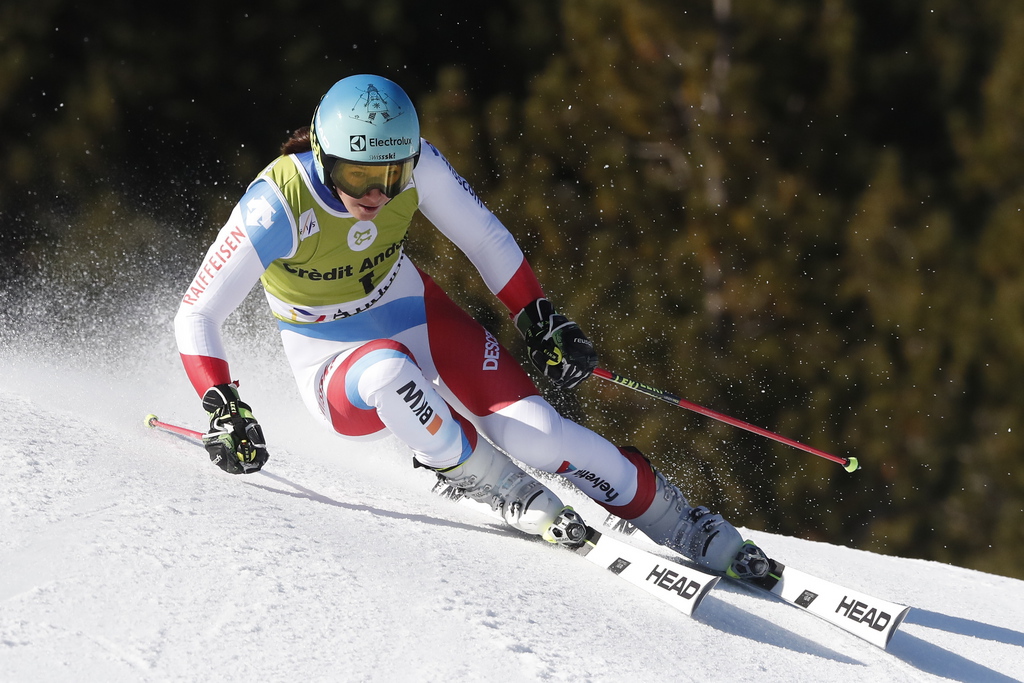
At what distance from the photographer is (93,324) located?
5395 mm

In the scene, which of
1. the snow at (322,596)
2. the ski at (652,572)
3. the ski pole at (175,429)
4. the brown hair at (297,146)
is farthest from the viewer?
the ski pole at (175,429)

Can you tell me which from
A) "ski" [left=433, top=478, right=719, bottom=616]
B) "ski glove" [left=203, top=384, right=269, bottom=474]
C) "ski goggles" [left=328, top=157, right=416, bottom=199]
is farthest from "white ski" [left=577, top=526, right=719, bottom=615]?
"ski goggles" [left=328, top=157, right=416, bottom=199]

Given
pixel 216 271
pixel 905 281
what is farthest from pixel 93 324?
pixel 905 281

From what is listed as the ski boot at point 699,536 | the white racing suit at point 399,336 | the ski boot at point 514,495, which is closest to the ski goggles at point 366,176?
the white racing suit at point 399,336

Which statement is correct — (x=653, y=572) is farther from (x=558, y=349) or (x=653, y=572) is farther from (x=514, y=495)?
(x=558, y=349)

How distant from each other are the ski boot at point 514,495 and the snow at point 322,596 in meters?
0.06

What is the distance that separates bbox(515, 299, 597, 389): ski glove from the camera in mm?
3215

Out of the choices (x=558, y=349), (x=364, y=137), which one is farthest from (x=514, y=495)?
(x=364, y=137)

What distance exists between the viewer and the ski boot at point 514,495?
120 inches

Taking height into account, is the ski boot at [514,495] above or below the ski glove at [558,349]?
below

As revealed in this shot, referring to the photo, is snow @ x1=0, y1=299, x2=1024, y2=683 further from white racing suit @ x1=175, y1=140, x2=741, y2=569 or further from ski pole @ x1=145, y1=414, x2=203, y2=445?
white racing suit @ x1=175, y1=140, x2=741, y2=569

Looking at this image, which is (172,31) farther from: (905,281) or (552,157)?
(905,281)

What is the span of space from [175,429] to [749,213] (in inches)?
288

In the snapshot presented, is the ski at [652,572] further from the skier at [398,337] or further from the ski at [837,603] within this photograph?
the ski at [837,603]
